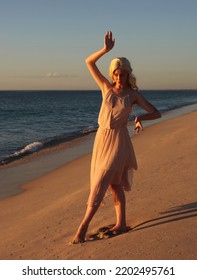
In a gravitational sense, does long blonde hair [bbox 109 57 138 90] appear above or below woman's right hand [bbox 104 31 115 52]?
below

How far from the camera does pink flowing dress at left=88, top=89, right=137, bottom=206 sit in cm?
437

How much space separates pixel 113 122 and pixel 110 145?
0.88 feet

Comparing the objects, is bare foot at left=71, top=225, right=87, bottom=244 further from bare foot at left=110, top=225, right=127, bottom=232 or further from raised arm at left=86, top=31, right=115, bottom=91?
raised arm at left=86, top=31, right=115, bottom=91

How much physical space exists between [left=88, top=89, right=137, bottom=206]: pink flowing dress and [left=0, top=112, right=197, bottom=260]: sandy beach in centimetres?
62

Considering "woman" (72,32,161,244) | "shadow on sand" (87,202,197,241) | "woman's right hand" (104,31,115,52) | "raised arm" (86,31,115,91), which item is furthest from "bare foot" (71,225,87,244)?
"woman's right hand" (104,31,115,52)

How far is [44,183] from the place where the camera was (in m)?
Answer: 9.68

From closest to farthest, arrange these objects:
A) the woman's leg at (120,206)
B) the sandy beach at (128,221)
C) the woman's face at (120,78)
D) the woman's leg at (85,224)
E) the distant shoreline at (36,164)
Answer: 1. the sandy beach at (128,221)
2. the woman's face at (120,78)
3. the woman's leg at (85,224)
4. the woman's leg at (120,206)
5. the distant shoreline at (36,164)

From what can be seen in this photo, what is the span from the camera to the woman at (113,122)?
4355 mm

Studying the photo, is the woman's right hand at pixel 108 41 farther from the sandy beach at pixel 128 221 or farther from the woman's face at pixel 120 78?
the sandy beach at pixel 128 221

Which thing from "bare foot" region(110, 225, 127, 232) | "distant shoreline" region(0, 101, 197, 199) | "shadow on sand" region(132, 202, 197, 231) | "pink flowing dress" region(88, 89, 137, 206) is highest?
"pink flowing dress" region(88, 89, 137, 206)

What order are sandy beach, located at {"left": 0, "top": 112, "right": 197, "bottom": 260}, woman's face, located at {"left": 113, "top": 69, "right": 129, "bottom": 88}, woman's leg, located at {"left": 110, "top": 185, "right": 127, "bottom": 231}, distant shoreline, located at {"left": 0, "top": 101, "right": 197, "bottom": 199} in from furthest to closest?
distant shoreline, located at {"left": 0, "top": 101, "right": 197, "bottom": 199}
woman's leg, located at {"left": 110, "top": 185, "right": 127, "bottom": 231}
woman's face, located at {"left": 113, "top": 69, "right": 129, "bottom": 88}
sandy beach, located at {"left": 0, "top": 112, "right": 197, "bottom": 260}

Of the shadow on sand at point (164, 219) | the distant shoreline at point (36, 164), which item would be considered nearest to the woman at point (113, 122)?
the shadow on sand at point (164, 219)

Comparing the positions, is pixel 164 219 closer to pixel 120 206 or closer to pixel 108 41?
pixel 120 206
